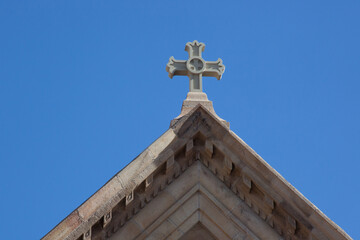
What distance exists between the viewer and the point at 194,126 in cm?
1658

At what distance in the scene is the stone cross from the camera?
1797 centimetres

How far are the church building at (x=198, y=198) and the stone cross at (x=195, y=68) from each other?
4.40 feet

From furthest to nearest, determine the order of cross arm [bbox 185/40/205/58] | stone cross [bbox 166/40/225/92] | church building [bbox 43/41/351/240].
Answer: cross arm [bbox 185/40/205/58], stone cross [bbox 166/40/225/92], church building [bbox 43/41/351/240]

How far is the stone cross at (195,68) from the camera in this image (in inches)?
707

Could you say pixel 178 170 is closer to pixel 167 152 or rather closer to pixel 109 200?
pixel 167 152

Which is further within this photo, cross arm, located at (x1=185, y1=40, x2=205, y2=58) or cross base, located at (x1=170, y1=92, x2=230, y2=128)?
cross arm, located at (x1=185, y1=40, x2=205, y2=58)

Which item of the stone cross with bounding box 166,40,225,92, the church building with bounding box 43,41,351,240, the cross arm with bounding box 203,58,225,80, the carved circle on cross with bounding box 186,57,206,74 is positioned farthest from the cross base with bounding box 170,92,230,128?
the cross arm with bounding box 203,58,225,80

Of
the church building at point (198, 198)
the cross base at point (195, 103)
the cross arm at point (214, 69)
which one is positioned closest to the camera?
the church building at point (198, 198)

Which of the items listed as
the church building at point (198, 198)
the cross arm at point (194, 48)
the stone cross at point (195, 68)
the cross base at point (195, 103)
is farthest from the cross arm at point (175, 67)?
the church building at point (198, 198)

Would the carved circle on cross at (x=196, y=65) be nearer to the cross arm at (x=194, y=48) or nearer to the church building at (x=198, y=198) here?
the cross arm at (x=194, y=48)

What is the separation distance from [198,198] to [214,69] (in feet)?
10.3

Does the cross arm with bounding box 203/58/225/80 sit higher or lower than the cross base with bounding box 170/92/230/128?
higher

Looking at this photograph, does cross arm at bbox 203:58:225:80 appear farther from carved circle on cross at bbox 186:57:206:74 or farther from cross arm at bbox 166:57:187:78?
cross arm at bbox 166:57:187:78

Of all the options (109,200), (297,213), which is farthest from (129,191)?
(297,213)
